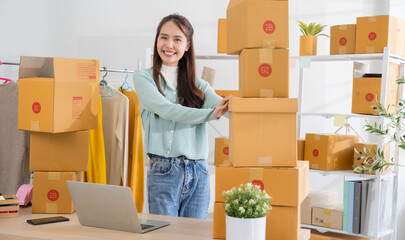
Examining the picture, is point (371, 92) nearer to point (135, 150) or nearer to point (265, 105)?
point (135, 150)

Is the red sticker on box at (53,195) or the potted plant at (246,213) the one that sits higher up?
the potted plant at (246,213)

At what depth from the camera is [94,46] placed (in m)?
3.80

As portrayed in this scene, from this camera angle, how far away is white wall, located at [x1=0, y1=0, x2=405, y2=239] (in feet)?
11.0

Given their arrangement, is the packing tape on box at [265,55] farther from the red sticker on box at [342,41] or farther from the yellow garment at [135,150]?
the red sticker on box at [342,41]

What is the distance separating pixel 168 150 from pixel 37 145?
533mm

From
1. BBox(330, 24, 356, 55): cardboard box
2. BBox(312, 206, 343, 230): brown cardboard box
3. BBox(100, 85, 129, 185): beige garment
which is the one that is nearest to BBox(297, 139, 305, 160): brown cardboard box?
BBox(312, 206, 343, 230): brown cardboard box

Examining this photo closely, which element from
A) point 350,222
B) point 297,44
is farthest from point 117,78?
point 350,222

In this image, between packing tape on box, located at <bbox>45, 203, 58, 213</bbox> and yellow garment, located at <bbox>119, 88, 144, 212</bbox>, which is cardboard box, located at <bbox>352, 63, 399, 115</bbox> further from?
packing tape on box, located at <bbox>45, 203, 58, 213</bbox>

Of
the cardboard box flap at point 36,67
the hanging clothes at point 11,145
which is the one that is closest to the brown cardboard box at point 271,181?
the cardboard box flap at point 36,67

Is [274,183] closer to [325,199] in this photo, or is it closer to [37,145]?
[37,145]

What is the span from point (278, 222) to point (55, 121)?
0.94 meters

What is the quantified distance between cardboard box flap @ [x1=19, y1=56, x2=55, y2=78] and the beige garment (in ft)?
2.66

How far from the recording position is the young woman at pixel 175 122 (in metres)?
2.08

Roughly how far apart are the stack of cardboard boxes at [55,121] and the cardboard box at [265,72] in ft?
2.33
